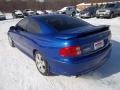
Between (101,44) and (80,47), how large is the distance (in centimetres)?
74

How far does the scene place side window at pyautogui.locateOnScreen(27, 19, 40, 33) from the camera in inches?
198

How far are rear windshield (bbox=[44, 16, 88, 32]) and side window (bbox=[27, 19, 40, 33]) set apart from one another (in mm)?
309

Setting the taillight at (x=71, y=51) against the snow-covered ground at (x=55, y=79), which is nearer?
the taillight at (x=71, y=51)

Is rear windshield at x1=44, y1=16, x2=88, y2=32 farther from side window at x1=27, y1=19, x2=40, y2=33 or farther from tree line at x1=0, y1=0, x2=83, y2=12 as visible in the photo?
tree line at x1=0, y1=0, x2=83, y2=12

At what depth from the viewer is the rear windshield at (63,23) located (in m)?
4.83

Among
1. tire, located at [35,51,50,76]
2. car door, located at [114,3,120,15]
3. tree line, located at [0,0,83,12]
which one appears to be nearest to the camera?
tire, located at [35,51,50,76]

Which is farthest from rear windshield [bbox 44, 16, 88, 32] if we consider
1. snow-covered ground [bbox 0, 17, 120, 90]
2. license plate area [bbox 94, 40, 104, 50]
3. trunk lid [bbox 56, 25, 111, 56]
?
snow-covered ground [bbox 0, 17, 120, 90]

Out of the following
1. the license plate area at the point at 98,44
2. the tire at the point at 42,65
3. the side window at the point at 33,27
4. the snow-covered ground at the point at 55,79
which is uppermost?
the side window at the point at 33,27

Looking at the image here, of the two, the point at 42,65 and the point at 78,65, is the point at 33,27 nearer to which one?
the point at 42,65

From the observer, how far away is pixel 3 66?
19.1 feet

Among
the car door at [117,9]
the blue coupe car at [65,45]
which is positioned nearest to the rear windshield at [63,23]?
the blue coupe car at [65,45]

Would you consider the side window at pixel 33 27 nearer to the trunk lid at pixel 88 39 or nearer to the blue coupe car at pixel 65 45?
the blue coupe car at pixel 65 45

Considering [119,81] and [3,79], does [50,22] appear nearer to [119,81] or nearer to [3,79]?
[3,79]

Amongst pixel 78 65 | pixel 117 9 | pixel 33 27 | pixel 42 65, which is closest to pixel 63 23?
pixel 33 27
